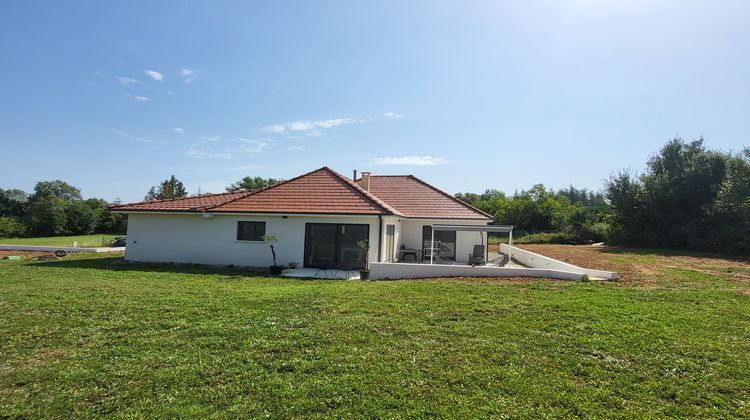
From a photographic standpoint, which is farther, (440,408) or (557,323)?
(557,323)

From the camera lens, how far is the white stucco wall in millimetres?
15344

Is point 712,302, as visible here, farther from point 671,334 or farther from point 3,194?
point 3,194

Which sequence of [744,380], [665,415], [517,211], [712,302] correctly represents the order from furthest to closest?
1. [517,211]
2. [712,302]
3. [744,380]
4. [665,415]

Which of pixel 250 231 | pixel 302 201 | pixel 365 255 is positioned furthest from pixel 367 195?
pixel 250 231

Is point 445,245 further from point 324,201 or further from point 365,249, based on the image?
point 324,201

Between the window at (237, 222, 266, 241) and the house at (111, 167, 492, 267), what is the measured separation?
0.14ft

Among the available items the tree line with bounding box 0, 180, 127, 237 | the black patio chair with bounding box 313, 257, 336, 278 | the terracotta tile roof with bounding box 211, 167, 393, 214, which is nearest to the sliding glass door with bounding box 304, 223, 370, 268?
the black patio chair with bounding box 313, 257, 336, 278

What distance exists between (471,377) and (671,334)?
391 centimetres

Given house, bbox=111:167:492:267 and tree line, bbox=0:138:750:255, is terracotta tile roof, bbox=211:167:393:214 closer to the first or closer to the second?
house, bbox=111:167:492:267

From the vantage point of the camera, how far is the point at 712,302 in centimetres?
831

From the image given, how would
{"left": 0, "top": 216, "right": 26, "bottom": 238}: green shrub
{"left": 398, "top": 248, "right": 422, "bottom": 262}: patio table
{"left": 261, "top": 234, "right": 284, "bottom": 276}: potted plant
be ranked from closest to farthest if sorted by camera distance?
{"left": 261, "top": 234, "right": 284, "bottom": 276}: potted plant < {"left": 398, "top": 248, "right": 422, "bottom": 262}: patio table < {"left": 0, "top": 216, "right": 26, "bottom": 238}: green shrub

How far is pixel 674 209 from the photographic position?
3045 cm

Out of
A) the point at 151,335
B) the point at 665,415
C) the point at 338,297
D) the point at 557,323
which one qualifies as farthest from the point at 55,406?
the point at 557,323

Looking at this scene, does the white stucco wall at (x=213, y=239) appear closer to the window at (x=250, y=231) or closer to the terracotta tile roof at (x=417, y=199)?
→ the window at (x=250, y=231)
